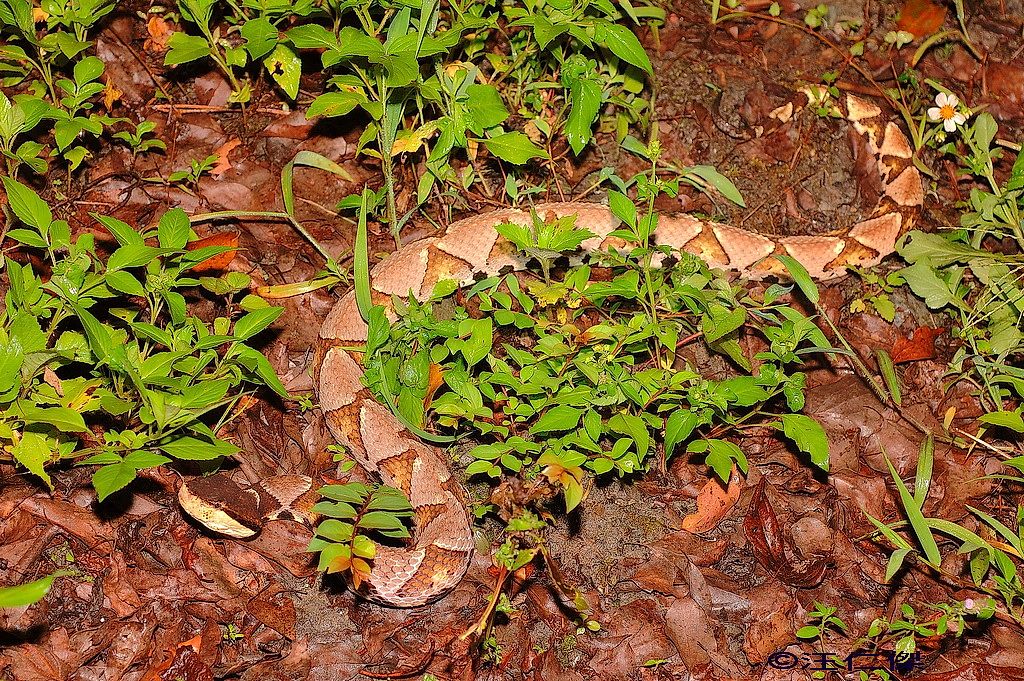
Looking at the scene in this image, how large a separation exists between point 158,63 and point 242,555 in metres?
2.97

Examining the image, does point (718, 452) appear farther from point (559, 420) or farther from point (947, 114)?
point (947, 114)

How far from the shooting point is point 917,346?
171 inches

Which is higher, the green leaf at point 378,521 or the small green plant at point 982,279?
the green leaf at point 378,521

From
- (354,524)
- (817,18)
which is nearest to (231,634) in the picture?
(354,524)

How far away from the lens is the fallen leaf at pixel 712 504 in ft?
12.4

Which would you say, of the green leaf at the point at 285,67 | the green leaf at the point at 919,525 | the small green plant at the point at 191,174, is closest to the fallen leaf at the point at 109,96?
the small green plant at the point at 191,174

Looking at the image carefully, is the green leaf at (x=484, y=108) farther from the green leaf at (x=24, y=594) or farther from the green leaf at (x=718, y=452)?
the green leaf at (x=24, y=594)

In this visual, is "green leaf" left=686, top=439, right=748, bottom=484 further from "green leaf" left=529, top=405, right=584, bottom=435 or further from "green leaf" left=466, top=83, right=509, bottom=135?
"green leaf" left=466, top=83, right=509, bottom=135

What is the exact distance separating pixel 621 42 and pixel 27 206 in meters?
2.65

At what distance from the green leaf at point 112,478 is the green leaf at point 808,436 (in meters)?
2.53

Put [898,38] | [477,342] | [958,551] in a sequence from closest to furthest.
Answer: [477,342], [958,551], [898,38]

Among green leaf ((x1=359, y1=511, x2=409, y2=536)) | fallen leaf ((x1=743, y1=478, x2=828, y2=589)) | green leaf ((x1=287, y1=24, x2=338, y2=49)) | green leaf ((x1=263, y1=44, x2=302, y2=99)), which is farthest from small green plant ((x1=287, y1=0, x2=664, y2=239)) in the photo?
fallen leaf ((x1=743, y1=478, x2=828, y2=589))

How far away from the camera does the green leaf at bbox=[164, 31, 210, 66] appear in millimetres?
3955

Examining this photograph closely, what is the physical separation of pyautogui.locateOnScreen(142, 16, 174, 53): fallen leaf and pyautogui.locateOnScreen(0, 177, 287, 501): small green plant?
72.3 inches
